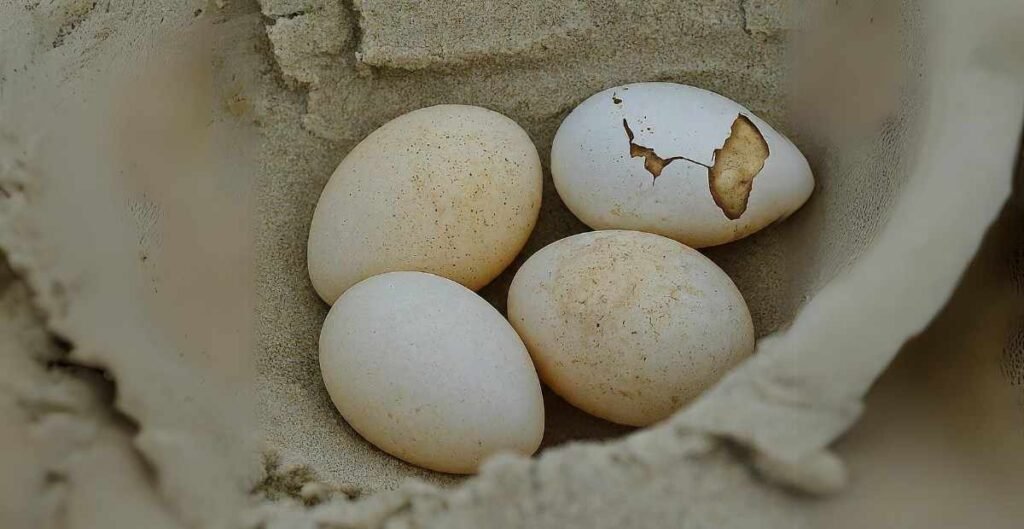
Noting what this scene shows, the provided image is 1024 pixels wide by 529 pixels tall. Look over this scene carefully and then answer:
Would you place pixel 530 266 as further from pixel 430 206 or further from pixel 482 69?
pixel 482 69

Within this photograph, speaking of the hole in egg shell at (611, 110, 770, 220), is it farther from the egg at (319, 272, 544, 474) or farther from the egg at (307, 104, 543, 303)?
the egg at (319, 272, 544, 474)

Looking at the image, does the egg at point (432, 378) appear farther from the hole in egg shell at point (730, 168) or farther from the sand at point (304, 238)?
the hole in egg shell at point (730, 168)

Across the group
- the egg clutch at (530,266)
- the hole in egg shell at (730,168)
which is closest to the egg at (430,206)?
the egg clutch at (530,266)

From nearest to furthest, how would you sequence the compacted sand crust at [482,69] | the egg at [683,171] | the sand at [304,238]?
the sand at [304,238]
the egg at [683,171]
the compacted sand crust at [482,69]

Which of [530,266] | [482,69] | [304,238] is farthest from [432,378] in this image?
[482,69]

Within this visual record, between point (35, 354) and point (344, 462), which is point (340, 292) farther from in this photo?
point (35, 354)

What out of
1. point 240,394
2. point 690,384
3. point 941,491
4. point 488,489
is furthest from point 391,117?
point 941,491
